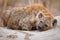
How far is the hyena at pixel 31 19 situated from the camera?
15.9ft

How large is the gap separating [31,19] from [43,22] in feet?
1.09

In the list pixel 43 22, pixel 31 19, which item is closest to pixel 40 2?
pixel 31 19

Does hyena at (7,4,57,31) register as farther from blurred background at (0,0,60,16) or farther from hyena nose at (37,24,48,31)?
blurred background at (0,0,60,16)

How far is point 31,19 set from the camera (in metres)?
4.97

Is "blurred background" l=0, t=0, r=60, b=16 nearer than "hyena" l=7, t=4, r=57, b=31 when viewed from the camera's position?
No

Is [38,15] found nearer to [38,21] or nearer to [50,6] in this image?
[38,21]

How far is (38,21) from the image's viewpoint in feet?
16.1

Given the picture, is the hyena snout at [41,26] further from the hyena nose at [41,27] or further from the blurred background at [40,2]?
the blurred background at [40,2]

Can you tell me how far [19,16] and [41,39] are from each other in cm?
151

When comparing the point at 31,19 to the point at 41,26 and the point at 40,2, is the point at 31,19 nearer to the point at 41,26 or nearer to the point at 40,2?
the point at 41,26

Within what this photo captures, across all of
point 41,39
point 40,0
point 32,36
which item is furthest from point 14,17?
point 40,0

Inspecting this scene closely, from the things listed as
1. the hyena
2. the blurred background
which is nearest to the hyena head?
the hyena

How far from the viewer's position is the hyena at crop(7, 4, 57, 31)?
4832mm

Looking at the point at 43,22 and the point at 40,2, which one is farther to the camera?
the point at 40,2
